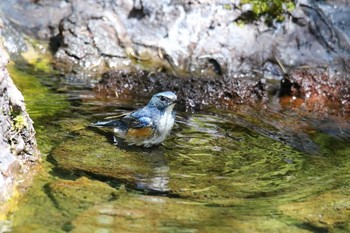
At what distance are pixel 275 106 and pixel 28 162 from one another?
3940 mm

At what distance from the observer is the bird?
21.6ft

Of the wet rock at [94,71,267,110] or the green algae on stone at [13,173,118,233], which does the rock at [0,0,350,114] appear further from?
the green algae on stone at [13,173,118,233]

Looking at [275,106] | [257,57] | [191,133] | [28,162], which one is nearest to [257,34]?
[257,57]

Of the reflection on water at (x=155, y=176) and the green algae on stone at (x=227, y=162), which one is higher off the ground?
the green algae on stone at (x=227, y=162)

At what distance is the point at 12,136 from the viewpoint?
534 cm

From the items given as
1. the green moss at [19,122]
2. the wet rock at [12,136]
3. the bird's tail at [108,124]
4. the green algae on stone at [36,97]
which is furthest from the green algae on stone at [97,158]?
the green algae on stone at [36,97]

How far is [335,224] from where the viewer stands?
4820 millimetres

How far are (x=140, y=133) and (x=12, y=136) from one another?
1.59m

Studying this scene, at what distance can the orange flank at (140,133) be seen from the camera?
Answer: 6.59 m

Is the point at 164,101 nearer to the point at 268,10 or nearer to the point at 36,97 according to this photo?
the point at 36,97

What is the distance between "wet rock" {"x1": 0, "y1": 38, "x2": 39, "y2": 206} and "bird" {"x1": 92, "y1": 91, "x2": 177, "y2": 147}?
1.23 metres

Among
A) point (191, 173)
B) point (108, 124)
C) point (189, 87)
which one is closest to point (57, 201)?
point (191, 173)

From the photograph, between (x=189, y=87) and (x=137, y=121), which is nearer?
(x=137, y=121)

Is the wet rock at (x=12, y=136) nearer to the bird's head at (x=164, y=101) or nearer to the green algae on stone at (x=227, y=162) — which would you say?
the green algae on stone at (x=227, y=162)
